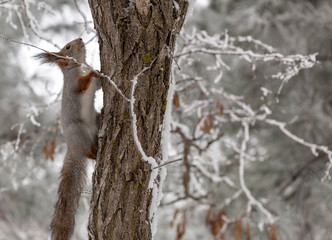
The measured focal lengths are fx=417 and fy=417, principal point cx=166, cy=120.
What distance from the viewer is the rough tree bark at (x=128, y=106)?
163cm

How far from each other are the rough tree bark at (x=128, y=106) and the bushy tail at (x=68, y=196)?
0.36 meters

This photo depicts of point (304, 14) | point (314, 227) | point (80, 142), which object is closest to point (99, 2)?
point (80, 142)

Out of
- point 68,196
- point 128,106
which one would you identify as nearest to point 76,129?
point 68,196

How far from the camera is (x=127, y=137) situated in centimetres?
166

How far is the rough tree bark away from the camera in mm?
1629

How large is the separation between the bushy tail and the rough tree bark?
1.19 feet

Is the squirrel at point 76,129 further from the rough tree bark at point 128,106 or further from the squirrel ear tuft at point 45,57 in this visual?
the rough tree bark at point 128,106

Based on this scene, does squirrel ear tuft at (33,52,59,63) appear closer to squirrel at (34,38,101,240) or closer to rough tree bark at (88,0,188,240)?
squirrel at (34,38,101,240)

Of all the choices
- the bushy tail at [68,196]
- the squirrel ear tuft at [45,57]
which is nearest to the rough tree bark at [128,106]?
the bushy tail at [68,196]

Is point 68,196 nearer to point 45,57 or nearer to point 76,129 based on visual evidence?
point 76,129

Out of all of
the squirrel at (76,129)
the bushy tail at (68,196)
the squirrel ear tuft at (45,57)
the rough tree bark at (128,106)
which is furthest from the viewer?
the squirrel ear tuft at (45,57)

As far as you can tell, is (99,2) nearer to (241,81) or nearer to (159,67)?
(159,67)

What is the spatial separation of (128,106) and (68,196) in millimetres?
705

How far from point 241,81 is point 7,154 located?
407 cm
